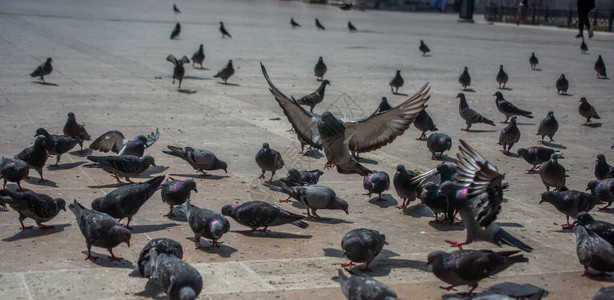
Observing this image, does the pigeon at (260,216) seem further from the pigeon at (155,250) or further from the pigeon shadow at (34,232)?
the pigeon shadow at (34,232)

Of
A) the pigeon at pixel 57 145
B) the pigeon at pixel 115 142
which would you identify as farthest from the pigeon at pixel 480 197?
the pigeon at pixel 57 145

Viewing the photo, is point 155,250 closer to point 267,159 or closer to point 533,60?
point 267,159

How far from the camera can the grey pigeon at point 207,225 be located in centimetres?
581

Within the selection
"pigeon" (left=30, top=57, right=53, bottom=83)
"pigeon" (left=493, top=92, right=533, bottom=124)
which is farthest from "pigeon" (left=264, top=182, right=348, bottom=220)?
"pigeon" (left=30, top=57, right=53, bottom=83)

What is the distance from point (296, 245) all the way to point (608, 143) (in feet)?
23.0

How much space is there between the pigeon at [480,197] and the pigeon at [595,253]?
460 millimetres

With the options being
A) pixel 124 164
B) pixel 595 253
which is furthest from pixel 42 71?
pixel 595 253

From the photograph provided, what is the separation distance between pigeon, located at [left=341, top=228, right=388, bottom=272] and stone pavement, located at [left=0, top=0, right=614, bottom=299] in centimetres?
20

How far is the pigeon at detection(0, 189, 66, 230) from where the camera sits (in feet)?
19.8

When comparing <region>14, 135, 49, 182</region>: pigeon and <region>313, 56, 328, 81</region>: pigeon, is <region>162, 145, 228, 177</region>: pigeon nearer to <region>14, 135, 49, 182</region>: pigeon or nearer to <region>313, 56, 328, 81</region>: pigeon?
<region>14, 135, 49, 182</region>: pigeon

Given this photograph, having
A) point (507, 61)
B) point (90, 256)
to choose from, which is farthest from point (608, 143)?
point (507, 61)

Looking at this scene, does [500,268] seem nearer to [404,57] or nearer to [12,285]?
[12,285]

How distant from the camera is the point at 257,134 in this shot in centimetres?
1077

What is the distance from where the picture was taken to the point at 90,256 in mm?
5602
